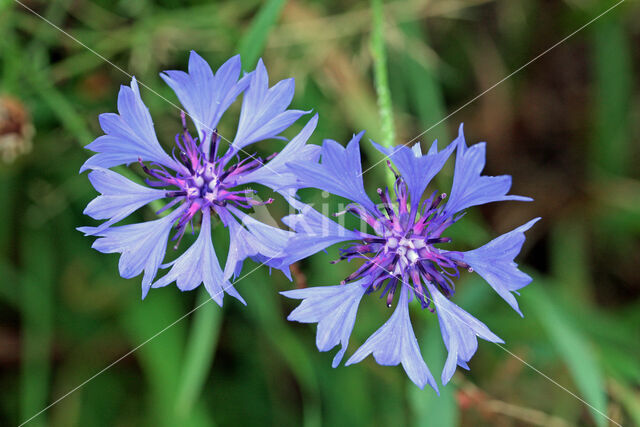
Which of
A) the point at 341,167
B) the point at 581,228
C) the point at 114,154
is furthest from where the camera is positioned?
the point at 581,228

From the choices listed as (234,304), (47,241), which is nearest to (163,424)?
(234,304)

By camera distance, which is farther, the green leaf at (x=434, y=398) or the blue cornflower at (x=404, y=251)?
the green leaf at (x=434, y=398)

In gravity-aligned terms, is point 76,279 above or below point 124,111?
below

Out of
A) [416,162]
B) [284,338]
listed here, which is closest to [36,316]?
[284,338]

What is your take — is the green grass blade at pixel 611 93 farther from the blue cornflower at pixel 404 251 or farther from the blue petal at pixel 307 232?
the blue petal at pixel 307 232

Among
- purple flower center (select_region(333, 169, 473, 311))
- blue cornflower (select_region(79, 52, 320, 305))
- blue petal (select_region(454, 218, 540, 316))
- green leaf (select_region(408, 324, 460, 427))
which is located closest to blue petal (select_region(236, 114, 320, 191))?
blue cornflower (select_region(79, 52, 320, 305))

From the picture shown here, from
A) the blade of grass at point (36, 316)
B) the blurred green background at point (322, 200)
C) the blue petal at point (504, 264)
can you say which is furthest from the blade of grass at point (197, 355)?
the blue petal at point (504, 264)

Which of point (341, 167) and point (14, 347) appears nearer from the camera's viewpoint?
point (341, 167)

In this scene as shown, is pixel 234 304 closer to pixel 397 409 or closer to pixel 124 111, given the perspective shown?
pixel 397 409
